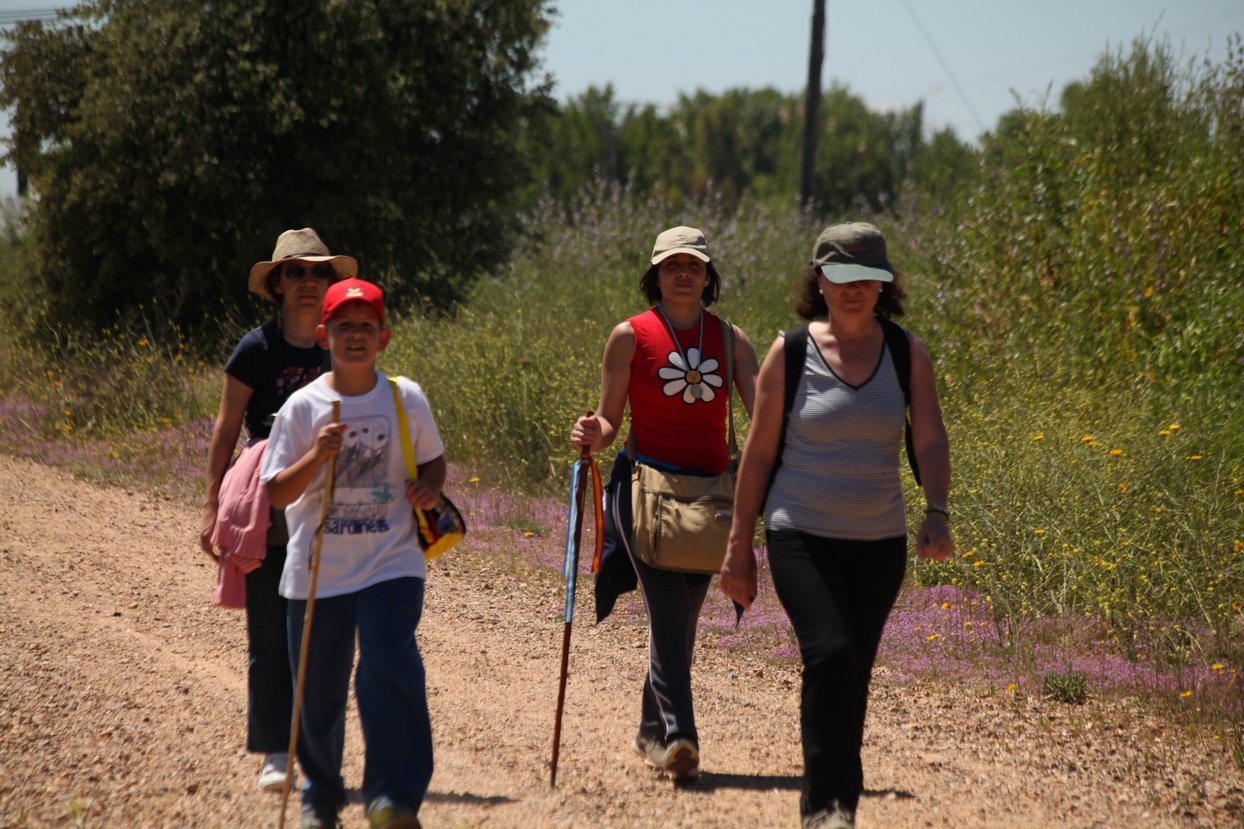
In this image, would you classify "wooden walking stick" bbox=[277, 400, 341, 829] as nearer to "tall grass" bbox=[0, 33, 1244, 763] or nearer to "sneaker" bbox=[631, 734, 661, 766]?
"sneaker" bbox=[631, 734, 661, 766]

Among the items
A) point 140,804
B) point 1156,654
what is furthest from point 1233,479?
point 140,804

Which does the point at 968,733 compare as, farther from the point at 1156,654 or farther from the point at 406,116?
the point at 406,116

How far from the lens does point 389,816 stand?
3275 millimetres

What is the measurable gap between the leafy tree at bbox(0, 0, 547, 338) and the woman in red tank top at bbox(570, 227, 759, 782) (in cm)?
1029

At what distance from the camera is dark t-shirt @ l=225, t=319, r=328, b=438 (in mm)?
3873

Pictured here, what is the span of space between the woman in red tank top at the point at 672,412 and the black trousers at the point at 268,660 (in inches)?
46.1

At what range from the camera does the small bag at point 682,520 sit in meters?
3.98

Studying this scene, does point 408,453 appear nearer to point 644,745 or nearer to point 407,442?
point 407,442

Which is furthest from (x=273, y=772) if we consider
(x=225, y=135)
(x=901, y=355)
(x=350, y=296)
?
(x=225, y=135)

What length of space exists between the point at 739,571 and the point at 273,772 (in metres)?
1.77

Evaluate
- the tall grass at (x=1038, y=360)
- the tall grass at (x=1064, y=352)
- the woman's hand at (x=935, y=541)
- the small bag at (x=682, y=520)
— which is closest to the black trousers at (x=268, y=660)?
the small bag at (x=682, y=520)

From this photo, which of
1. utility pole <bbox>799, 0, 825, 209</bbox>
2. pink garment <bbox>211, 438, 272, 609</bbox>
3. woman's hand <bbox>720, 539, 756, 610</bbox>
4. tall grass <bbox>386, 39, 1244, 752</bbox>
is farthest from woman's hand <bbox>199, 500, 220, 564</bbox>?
utility pole <bbox>799, 0, 825, 209</bbox>

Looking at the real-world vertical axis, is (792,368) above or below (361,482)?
above

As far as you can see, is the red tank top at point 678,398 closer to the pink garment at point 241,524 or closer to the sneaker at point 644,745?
the sneaker at point 644,745
